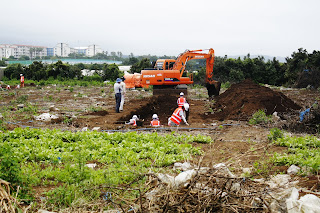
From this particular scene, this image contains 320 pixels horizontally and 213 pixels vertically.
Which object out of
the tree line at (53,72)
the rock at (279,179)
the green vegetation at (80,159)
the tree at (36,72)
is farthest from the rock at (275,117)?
the tree at (36,72)

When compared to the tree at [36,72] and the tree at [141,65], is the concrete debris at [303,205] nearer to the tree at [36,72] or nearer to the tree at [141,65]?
the tree at [141,65]

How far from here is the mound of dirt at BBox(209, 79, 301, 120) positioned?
12648 millimetres

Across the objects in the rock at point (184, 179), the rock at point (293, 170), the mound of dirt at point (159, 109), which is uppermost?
the rock at point (184, 179)

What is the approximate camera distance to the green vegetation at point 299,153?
5578 millimetres

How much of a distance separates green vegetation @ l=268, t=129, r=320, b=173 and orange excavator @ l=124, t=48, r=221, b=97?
35.9ft

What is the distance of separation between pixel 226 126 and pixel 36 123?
6.43 m

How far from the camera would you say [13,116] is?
1238 centimetres

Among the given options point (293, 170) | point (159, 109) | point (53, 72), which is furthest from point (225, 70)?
point (293, 170)

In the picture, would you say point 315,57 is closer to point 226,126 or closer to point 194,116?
point 194,116

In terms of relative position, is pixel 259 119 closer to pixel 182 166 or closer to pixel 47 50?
pixel 182 166

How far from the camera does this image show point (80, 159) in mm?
5090

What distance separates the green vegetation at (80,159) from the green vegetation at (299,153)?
174 centimetres

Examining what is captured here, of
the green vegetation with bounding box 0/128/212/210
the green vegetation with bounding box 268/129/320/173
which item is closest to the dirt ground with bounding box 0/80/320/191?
the green vegetation with bounding box 268/129/320/173

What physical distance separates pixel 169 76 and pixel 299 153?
1267 cm
